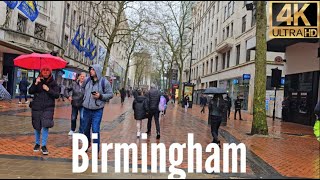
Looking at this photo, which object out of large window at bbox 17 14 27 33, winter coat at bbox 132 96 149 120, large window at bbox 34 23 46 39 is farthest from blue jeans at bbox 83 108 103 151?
large window at bbox 34 23 46 39

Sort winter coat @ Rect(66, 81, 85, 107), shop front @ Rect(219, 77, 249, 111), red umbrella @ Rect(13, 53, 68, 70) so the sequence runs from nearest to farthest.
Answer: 1. red umbrella @ Rect(13, 53, 68, 70)
2. winter coat @ Rect(66, 81, 85, 107)
3. shop front @ Rect(219, 77, 249, 111)

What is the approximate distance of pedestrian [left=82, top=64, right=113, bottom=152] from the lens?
6.71 meters

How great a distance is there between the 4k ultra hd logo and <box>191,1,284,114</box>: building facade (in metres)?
9.03

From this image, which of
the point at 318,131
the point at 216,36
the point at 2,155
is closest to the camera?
the point at 2,155

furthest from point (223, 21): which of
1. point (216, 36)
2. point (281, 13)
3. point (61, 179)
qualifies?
point (61, 179)

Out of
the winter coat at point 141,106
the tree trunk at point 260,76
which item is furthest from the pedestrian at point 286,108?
the winter coat at point 141,106

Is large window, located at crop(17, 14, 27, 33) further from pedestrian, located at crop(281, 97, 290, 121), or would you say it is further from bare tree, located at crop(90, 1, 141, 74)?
pedestrian, located at crop(281, 97, 290, 121)

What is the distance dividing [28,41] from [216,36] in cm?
2906

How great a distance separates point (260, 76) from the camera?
1242 cm

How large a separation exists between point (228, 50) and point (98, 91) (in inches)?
1353

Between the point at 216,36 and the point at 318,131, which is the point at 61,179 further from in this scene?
the point at 216,36

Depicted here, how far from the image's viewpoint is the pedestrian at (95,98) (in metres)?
6.71

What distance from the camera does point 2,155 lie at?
6.41 m

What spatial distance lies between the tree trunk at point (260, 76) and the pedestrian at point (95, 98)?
7122mm
